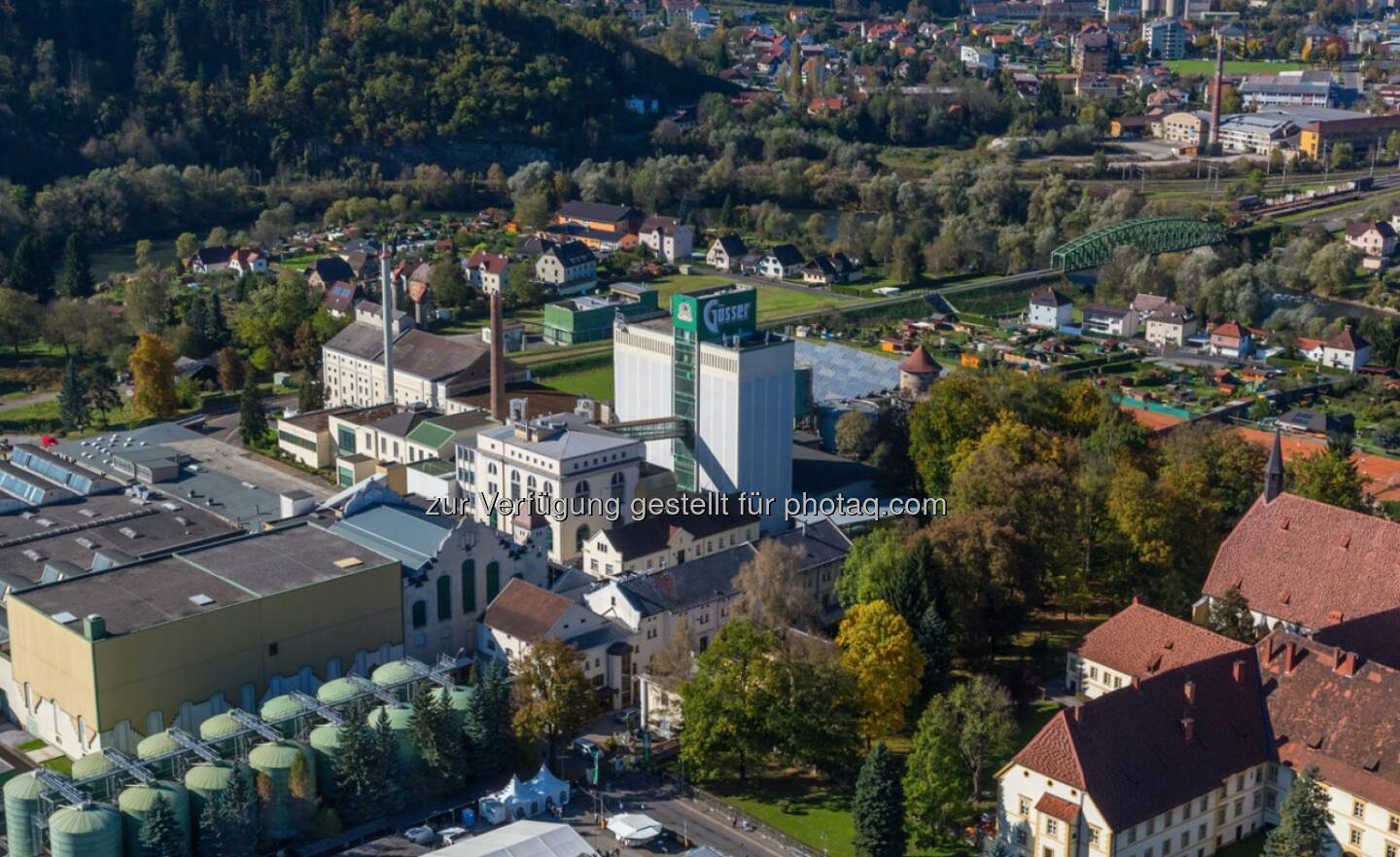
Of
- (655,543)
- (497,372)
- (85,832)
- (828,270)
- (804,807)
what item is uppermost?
(497,372)

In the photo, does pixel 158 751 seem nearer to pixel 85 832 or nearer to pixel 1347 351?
pixel 85 832

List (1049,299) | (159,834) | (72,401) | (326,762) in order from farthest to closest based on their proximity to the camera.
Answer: (1049,299), (72,401), (326,762), (159,834)

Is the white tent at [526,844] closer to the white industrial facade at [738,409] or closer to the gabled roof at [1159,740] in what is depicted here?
the gabled roof at [1159,740]

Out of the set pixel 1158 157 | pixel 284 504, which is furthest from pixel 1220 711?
pixel 1158 157

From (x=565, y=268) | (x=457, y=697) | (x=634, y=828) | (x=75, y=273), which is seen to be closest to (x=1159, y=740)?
(x=634, y=828)

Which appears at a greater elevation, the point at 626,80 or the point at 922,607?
the point at 626,80

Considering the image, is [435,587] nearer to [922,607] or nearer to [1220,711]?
[922,607]
